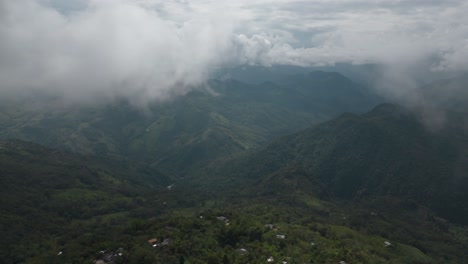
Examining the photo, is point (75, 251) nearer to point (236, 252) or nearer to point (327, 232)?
point (236, 252)

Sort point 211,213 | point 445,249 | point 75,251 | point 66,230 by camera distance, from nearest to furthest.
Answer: point 75,251
point 211,213
point 445,249
point 66,230

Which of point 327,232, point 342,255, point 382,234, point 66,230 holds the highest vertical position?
point 342,255

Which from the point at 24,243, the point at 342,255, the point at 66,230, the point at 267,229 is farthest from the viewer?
the point at 66,230

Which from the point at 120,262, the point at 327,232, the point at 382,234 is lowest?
the point at 382,234

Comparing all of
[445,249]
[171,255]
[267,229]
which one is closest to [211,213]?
[267,229]

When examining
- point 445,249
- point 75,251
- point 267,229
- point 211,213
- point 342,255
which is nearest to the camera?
point 75,251

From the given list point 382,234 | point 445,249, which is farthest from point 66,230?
point 445,249

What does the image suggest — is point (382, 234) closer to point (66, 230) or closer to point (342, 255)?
point (342, 255)

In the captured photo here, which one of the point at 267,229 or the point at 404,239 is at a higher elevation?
the point at 267,229

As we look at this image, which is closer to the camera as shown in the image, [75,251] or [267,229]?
[75,251]
